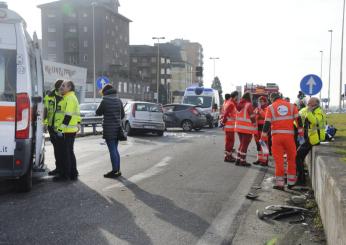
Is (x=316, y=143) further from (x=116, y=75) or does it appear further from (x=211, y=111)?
(x=116, y=75)

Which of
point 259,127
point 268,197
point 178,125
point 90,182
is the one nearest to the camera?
point 268,197

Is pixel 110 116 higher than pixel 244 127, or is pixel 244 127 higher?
pixel 110 116

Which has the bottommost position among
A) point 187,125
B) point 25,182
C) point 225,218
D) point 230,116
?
point 187,125

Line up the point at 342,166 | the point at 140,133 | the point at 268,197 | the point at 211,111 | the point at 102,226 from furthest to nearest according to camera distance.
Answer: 1. the point at 211,111
2. the point at 140,133
3. the point at 268,197
4. the point at 342,166
5. the point at 102,226

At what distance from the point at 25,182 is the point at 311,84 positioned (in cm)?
989

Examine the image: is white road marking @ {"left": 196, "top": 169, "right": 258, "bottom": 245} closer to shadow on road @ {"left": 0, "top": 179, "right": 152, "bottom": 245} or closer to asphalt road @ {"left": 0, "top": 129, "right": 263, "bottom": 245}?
asphalt road @ {"left": 0, "top": 129, "right": 263, "bottom": 245}

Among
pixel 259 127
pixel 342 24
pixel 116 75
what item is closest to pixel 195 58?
pixel 116 75

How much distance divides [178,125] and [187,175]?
17172 millimetres

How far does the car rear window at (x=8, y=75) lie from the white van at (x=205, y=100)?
2467 centimetres

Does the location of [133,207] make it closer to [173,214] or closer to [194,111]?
[173,214]

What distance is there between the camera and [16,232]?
17.1ft

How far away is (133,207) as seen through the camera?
21.7ft

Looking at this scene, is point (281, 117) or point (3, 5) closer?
point (3, 5)

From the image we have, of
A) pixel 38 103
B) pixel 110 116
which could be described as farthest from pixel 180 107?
pixel 38 103
